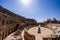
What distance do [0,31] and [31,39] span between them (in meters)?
9.01

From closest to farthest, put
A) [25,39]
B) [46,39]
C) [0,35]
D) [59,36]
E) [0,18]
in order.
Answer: [59,36] < [46,39] < [25,39] < [0,35] < [0,18]

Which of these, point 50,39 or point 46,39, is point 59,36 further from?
point 46,39

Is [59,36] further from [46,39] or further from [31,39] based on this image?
[31,39]

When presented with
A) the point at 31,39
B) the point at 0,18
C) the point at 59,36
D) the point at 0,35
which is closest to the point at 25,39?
the point at 31,39

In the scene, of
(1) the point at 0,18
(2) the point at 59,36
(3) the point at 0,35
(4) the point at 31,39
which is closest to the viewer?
(2) the point at 59,36

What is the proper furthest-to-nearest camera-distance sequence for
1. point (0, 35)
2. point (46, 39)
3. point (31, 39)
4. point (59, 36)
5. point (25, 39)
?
point (0, 35) < point (25, 39) < point (31, 39) < point (46, 39) < point (59, 36)

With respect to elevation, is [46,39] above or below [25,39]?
above

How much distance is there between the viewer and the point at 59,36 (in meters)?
8.01

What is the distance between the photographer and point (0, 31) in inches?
978

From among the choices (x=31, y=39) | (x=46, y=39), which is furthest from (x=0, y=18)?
(x=46, y=39)

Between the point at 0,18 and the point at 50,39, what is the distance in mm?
21697

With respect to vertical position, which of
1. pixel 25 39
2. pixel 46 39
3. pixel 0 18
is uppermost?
pixel 0 18

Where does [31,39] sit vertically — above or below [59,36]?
below

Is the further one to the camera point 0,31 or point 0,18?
point 0,18
